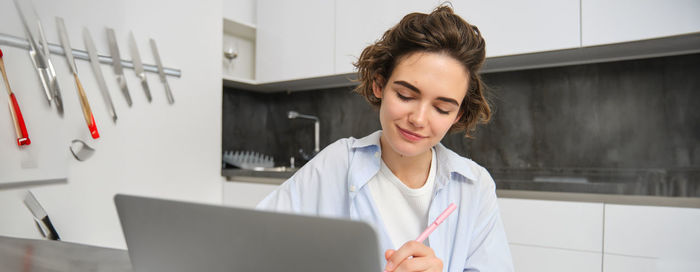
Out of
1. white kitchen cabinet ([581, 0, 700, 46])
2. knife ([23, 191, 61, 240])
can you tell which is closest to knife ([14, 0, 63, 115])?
knife ([23, 191, 61, 240])

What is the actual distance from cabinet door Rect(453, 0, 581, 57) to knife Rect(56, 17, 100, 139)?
160cm

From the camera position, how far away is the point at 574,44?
1.69 metres

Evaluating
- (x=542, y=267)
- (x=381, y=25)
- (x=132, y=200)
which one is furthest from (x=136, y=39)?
(x=542, y=267)

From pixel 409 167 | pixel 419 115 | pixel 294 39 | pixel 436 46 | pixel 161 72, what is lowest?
pixel 409 167

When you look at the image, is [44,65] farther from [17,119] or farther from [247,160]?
[247,160]

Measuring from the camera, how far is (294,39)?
8.04 feet

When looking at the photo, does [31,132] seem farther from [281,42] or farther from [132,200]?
[132,200]

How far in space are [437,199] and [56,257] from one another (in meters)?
0.70

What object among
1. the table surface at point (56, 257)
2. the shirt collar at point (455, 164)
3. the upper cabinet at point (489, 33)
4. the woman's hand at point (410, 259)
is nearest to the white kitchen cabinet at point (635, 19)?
the upper cabinet at point (489, 33)

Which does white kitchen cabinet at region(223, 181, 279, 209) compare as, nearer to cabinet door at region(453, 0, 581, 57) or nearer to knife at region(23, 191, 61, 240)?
knife at region(23, 191, 61, 240)

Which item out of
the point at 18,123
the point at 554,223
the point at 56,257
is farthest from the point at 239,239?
the point at 18,123

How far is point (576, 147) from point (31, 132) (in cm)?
224

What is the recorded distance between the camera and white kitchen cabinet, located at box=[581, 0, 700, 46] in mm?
1502

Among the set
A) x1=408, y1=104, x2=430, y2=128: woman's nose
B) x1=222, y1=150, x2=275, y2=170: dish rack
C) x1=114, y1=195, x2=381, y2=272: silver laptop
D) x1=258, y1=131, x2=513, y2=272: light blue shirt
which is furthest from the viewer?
x1=222, y1=150, x2=275, y2=170: dish rack
